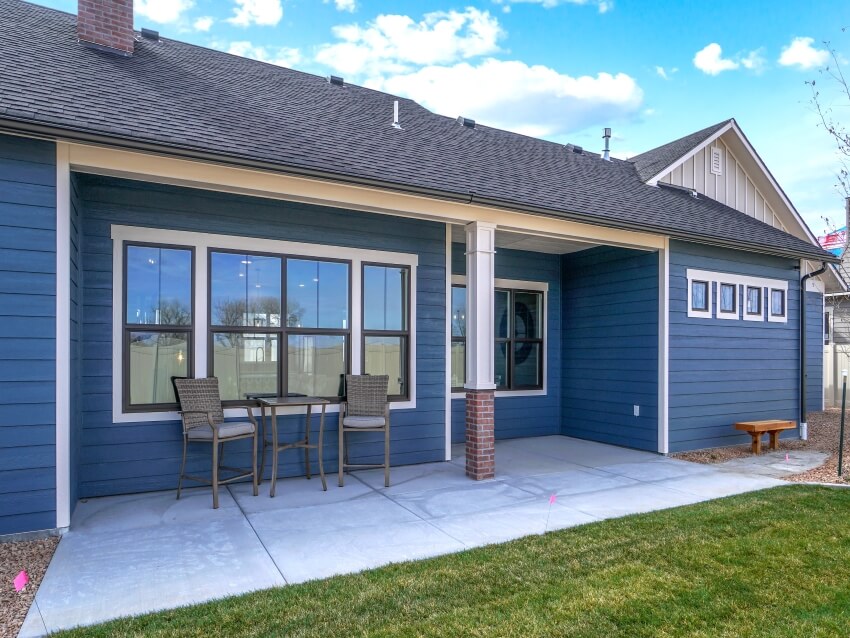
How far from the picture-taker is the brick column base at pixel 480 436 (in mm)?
5816

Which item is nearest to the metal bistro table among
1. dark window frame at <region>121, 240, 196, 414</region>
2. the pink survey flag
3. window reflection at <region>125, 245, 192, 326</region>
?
dark window frame at <region>121, 240, 196, 414</region>

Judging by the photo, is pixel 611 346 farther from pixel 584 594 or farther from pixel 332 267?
pixel 584 594

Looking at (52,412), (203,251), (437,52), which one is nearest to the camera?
(52,412)

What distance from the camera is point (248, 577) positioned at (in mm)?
3355

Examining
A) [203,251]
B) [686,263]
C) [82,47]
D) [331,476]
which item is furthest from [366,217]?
[686,263]

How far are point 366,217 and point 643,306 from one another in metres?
4.16

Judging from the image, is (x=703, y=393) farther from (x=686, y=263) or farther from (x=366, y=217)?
(x=366, y=217)

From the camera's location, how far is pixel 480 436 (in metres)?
5.84

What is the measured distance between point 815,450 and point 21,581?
9180 mm

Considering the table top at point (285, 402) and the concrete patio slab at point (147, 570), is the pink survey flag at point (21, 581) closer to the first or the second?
the concrete patio slab at point (147, 570)

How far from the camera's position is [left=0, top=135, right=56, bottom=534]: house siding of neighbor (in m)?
3.88

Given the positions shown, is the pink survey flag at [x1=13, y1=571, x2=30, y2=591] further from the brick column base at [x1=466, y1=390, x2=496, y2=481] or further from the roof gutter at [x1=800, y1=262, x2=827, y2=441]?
the roof gutter at [x1=800, y1=262, x2=827, y2=441]

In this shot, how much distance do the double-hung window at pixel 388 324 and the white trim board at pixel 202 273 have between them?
11cm

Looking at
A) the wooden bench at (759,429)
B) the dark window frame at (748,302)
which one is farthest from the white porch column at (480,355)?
the dark window frame at (748,302)
